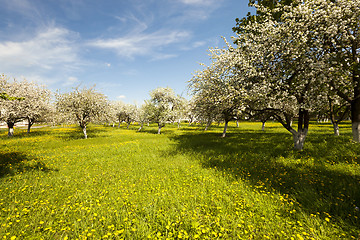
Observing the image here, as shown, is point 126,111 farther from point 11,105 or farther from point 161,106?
point 11,105

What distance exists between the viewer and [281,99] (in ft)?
36.3

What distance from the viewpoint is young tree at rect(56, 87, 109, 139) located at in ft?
91.0

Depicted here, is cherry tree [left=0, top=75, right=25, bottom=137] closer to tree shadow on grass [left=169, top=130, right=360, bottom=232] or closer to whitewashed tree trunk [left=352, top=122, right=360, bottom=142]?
tree shadow on grass [left=169, top=130, right=360, bottom=232]

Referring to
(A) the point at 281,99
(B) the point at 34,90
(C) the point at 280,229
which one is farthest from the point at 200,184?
(B) the point at 34,90

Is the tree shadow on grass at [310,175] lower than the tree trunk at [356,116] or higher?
lower

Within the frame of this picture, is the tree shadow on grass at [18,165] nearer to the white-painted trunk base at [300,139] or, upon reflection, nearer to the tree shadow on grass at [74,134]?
Answer: the tree shadow on grass at [74,134]

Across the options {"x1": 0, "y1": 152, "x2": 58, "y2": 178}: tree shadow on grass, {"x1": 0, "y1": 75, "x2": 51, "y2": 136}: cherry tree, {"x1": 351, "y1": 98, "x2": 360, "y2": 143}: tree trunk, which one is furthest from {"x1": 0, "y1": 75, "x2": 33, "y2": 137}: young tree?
{"x1": 351, "y1": 98, "x2": 360, "y2": 143}: tree trunk

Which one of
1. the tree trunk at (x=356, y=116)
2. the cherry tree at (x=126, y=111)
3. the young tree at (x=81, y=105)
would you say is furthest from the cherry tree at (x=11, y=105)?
the tree trunk at (x=356, y=116)

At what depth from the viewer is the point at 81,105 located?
2803cm

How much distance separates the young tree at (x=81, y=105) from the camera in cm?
2775

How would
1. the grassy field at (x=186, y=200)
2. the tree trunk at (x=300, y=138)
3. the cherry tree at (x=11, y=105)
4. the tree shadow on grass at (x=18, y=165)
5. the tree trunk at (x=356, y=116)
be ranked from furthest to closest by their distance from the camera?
the cherry tree at (x=11, y=105) < the tree trunk at (x=300, y=138) < the tree trunk at (x=356, y=116) < the tree shadow on grass at (x=18, y=165) < the grassy field at (x=186, y=200)

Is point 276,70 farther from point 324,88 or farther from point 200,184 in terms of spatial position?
point 200,184

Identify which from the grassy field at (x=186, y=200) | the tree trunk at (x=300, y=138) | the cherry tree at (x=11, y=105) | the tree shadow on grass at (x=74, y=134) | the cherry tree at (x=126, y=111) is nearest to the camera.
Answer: the grassy field at (x=186, y=200)

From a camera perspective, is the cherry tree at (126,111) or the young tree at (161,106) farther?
the cherry tree at (126,111)
